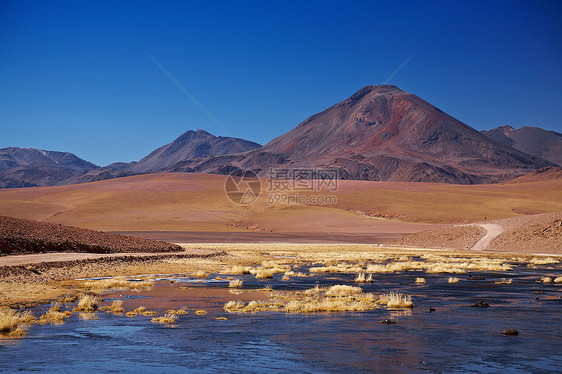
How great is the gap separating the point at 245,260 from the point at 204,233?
50.0 metres

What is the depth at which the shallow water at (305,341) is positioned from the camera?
43.8 feet

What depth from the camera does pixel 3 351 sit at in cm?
1415

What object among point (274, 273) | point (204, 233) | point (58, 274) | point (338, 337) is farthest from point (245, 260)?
point (204, 233)

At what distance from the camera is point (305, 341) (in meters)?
16.1

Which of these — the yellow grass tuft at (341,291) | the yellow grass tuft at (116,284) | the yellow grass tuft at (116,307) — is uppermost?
the yellow grass tuft at (341,291)

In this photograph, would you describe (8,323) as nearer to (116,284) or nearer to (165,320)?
(165,320)

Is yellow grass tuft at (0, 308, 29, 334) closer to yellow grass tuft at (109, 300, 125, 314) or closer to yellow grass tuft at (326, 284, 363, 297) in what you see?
yellow grass tuft at (109, 300, 125, 314)

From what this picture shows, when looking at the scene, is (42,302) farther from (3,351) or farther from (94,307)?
(3,351)

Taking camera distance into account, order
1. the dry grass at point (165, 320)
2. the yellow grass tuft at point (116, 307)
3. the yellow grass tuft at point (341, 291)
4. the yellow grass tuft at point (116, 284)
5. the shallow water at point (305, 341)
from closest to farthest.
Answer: the shallow water at point (305, 341) < the dry grass at point (165, 320) < the yellow grass tuft at point (116, 307) < the yellow grass tuft at point (341, 291) < the yellow grass tuft at point (116, 284)

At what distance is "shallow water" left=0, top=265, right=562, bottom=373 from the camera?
1334 cm

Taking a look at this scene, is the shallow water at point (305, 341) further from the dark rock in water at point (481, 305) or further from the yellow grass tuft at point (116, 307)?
the yellow grass tuft at point (116, 307)

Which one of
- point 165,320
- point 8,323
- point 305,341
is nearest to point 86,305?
point 165,320

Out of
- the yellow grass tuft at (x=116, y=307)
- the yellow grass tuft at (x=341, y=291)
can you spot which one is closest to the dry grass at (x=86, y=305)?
the yellow grass tuft at (x=116, y=307)

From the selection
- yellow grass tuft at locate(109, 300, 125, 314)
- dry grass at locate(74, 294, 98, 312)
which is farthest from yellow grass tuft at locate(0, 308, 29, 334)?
yellow grass tuft at locate(109, 300, 125, 314)
